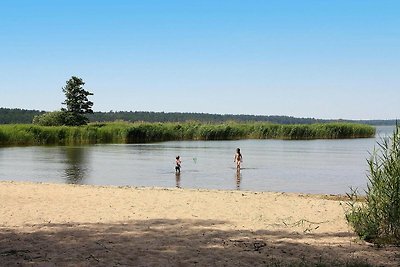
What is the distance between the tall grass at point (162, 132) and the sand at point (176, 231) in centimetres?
3591

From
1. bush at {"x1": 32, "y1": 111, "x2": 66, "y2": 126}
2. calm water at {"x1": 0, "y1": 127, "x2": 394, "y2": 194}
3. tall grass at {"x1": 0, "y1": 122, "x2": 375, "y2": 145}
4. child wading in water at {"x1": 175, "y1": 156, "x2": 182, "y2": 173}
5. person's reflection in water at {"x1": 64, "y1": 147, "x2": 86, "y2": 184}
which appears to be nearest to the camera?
calm water at {"x1": 0, "y1": 127, "x2": 394, "y2": 194}

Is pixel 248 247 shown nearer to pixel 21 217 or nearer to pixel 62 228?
pixel 62 228

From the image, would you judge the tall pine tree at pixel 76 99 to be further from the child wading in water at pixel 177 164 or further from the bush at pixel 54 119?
the child wading in water at pixel 177 164

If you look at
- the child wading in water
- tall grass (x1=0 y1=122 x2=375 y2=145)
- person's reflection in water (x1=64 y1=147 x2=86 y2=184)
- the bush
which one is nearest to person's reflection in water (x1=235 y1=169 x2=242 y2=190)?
the child wading in water

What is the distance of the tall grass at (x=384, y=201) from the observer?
938 centimetres

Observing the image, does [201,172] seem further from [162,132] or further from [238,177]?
[162,132]

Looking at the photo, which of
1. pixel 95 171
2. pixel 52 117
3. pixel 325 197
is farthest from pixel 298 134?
pixel 325 197

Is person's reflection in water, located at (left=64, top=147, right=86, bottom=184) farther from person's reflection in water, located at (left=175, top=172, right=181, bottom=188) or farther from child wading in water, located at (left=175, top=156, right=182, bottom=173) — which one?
child wading in water, located at (left=175, top=156, right=182, bottom=173)

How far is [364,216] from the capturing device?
32.3 ft

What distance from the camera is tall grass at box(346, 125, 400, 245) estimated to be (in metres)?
9.38

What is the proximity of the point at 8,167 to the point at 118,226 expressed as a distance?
19.2 metres

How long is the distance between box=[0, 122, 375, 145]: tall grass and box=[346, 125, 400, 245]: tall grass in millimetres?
43612

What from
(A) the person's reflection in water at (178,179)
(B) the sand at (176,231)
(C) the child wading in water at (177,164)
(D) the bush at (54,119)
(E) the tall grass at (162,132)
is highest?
(D) the bush at (54,119)

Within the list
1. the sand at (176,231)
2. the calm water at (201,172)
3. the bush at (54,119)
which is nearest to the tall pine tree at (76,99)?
the bush at (54,119)
